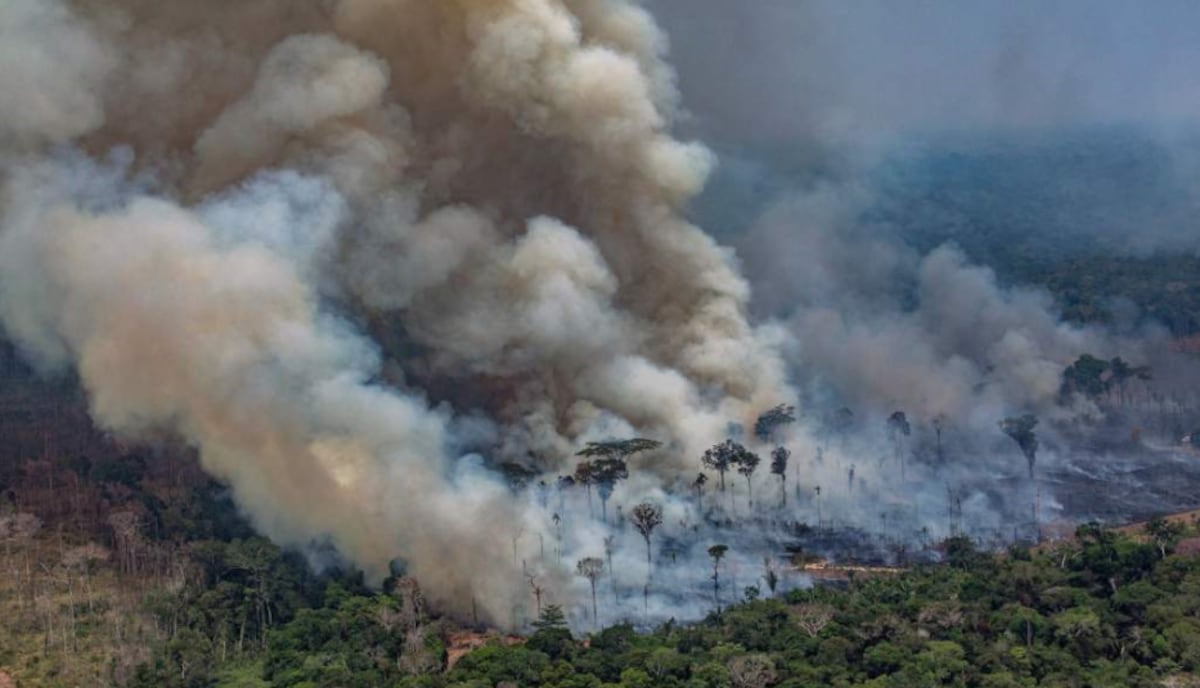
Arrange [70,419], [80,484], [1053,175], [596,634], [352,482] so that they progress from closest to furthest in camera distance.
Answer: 1. [596,634]
2. [352,482]
3. [80,484]
4. [70,419]
5. [1053,175]

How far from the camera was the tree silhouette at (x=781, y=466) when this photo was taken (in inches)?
1886

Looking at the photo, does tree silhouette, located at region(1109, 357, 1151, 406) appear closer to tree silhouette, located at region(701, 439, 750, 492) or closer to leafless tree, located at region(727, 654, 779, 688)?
tree silhouette, located at region(701, 439, 750, 492)

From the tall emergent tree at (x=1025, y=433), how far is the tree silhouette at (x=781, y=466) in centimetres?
1115

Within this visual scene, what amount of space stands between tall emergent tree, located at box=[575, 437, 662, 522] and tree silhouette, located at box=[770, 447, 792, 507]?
15.2 ft

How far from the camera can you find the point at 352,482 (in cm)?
4100


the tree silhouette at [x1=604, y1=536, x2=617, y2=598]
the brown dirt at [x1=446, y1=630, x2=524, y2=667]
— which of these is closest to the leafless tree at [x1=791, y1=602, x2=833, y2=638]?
the tree silhouette at [x1=604, y1=536, x2=617, y2=598]

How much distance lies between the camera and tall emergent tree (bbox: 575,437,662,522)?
4450 cm

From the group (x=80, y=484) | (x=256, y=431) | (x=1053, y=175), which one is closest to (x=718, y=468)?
(x=256, y=431)

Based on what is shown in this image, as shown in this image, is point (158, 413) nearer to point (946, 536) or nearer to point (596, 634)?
point (596, 634)

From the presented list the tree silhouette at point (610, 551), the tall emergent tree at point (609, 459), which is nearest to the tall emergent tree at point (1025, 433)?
the tall emergent tree at point (609, 459)

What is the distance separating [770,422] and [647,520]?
951 centimetres

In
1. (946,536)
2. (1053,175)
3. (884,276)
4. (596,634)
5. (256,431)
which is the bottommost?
(596,634)

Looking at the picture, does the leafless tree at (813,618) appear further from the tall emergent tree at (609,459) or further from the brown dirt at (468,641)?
the tall emergent tree at (609,459)

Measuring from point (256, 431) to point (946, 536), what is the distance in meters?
23.6
